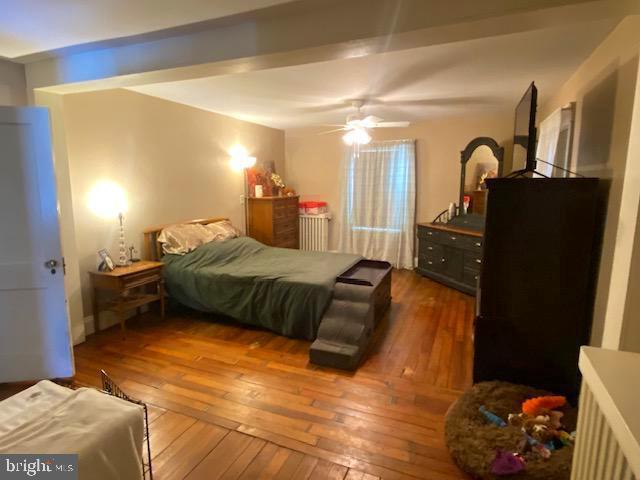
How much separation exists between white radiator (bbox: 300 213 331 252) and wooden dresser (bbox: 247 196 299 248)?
55 cm

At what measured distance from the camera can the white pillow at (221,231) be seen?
4.27 m

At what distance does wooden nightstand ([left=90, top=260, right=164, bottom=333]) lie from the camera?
3086mm

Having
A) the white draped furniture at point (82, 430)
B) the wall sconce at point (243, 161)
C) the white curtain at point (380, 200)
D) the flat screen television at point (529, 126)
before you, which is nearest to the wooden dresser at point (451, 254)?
the white curtain at point (380, 200)

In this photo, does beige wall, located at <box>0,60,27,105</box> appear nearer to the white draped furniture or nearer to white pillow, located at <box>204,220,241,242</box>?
white pillow, located at <box>204,220,241,242</box>

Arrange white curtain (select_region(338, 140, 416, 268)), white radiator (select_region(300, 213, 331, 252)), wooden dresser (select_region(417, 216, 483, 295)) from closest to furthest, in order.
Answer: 1. wooden dresser (select_region(417, 216, 483, 295))
2. white curtain (select_region(338, 140, 416, 268))
3. white radiator (select_region(300, 213, 331, 252))

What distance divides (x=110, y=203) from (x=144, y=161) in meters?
0.60

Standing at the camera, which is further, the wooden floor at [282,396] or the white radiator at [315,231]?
the white radiator at [315,231]

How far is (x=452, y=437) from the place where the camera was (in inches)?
72.8

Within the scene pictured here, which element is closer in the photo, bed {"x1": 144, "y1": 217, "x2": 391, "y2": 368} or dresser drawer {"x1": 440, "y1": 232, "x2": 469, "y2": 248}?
bed {"x1": 144, "y1": 217, "x2": 391, "y2": 368}

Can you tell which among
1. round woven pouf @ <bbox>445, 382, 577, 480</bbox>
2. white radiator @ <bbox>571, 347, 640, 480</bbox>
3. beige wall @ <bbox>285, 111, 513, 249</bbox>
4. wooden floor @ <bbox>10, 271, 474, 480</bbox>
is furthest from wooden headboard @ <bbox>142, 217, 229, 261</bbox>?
white radiator @ <bbox>571, 347, 640, 480</bbox>

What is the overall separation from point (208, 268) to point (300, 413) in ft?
6.42

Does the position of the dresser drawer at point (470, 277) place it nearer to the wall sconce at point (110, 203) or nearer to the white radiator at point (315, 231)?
the white radiator at point (315, 231)

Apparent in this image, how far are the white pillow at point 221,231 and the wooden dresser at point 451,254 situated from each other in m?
2.73

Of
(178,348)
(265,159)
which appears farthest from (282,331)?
(265,159)
